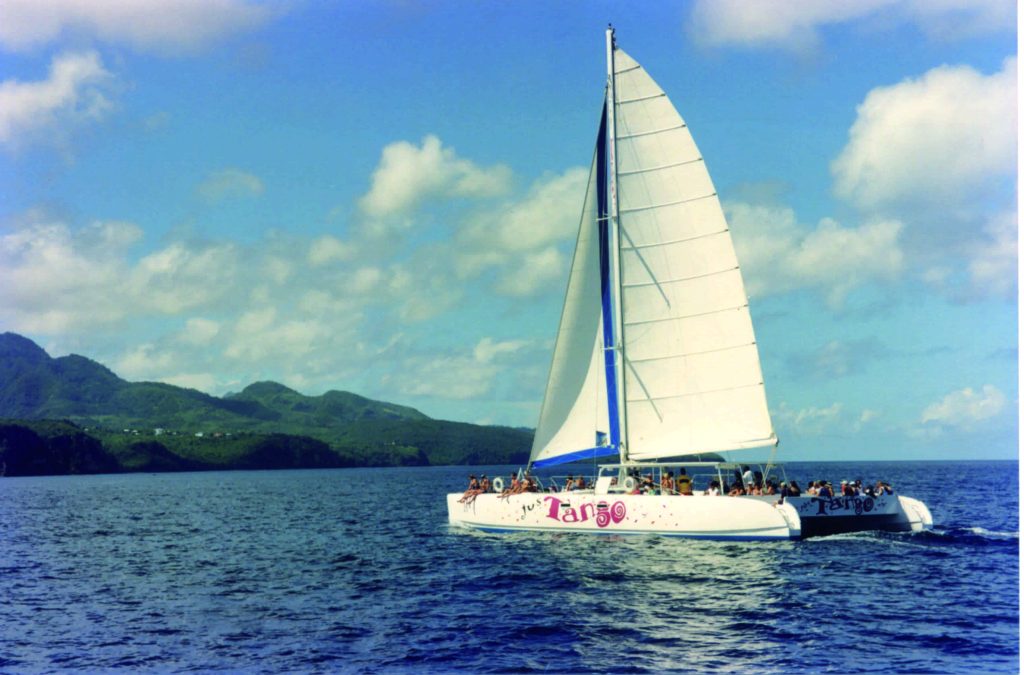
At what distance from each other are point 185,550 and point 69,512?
114 feet

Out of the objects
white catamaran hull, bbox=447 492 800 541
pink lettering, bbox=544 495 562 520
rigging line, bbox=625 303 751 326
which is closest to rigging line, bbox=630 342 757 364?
rigging line, bbox=625 303 751 326

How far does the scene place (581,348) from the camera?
132ft

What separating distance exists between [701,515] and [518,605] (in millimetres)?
10856

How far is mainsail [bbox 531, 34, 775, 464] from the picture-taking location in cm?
3556

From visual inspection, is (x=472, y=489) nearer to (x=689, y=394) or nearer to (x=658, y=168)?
(x=689, y=394)

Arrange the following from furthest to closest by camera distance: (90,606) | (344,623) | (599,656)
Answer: (90,606)
(344,623)
(599,656)

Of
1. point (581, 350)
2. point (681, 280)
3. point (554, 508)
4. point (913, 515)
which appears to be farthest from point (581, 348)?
point (913, 515)

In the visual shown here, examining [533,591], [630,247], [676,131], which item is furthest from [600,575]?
[676,131]

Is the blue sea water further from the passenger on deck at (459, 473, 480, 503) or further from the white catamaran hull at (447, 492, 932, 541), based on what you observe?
the passenger on deck at (459, 473, 480, 503)

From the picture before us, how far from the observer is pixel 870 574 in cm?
2911

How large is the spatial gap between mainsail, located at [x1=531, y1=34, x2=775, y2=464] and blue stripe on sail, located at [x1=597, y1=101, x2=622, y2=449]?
1.59 m

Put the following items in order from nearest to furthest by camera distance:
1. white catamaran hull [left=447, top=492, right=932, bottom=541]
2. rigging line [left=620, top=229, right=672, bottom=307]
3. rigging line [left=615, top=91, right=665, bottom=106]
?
white catamaran hull [left=447, top=492, right=932, bottom=541] → rigging line [left=620, top=229, right=672, bottom=307] → rigging line [left=615, top=91, right=665, bottom=106]

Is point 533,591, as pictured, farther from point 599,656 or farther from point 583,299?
point 583,299

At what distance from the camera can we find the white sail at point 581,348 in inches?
1581
